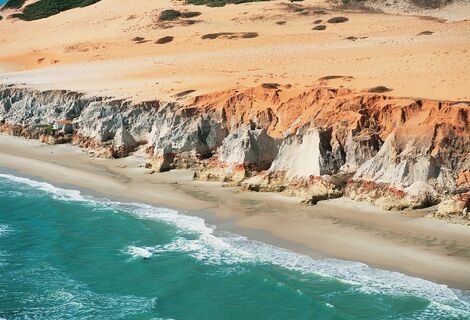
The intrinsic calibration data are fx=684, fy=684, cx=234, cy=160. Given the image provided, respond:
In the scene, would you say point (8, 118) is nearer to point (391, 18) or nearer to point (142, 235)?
point (142, 235)

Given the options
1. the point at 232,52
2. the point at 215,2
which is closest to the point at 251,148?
the point at 232,52

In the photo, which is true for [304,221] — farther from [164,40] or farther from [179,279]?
[164,40]

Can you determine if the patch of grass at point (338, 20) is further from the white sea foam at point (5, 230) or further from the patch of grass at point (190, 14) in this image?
the white sea foam at point (5, 230)

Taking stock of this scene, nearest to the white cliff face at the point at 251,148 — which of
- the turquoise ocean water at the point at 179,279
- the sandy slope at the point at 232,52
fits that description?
the turquoise ocean water at the point at 179,279

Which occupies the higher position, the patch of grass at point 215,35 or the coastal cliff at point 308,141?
the coastal cliff at point 308,141

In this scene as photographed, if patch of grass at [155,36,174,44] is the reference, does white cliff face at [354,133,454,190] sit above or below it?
above

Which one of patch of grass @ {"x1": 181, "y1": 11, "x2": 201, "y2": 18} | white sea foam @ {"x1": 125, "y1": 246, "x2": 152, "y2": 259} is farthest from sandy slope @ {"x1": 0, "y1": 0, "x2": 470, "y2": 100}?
white sea foam @ {"x1": 125, "y1": 246, "x2": 152, "y2": 259}

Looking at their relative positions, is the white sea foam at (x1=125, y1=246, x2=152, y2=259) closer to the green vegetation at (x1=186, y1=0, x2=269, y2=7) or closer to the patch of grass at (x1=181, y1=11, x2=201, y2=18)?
the patch of grass at (x1=181, y1=11, x2=201, y2=18)

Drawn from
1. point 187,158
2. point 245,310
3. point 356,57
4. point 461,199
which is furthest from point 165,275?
point 356,57
